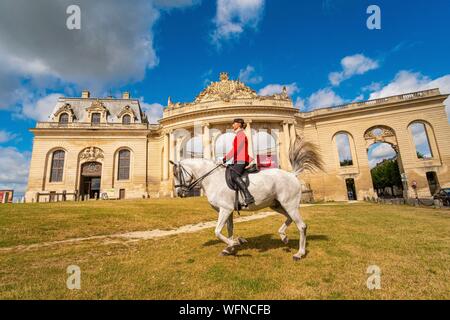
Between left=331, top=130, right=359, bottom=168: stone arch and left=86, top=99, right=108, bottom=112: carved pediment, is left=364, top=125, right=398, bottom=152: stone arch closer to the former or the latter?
left=331, top=130, right=359, bottom=168: stone arch

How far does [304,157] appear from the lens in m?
7.21

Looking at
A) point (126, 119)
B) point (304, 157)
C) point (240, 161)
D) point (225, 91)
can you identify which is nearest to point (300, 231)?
point (240, 161)

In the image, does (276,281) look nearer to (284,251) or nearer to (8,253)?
(284,251)

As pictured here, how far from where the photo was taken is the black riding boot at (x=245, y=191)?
5.77 m

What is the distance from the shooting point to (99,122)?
44.2m

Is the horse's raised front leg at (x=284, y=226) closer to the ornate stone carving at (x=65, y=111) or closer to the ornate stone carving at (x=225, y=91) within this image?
the ornate stone carving at (x=225, y=91)

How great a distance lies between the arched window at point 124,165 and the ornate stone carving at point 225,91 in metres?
17.0

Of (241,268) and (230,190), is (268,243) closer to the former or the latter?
(230,190)

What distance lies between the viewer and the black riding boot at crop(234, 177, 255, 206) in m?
5.77

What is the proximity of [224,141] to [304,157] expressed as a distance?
1217 inches

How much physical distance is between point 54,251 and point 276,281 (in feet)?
22.0

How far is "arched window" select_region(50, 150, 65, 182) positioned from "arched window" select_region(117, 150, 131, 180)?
386 inches

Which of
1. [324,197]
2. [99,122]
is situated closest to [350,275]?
[324,197]

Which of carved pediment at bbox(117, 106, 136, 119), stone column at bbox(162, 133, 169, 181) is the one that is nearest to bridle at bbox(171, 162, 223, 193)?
stone column at bbox(162, 133, 169, 181)
